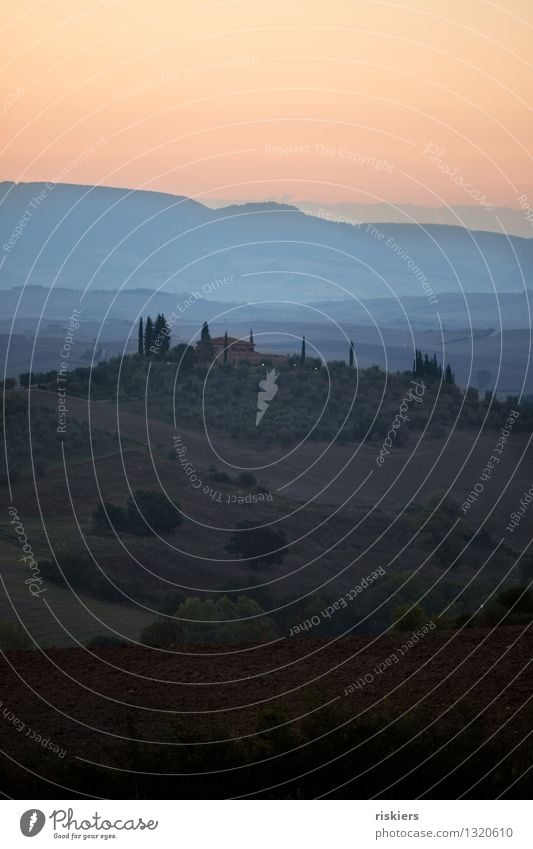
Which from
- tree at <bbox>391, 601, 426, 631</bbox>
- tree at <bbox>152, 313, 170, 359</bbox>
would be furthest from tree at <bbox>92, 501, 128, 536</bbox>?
tree at <bbox>391, 601, 426, 631</bbox>

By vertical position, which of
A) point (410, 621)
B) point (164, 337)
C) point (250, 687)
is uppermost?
point (164, 337)

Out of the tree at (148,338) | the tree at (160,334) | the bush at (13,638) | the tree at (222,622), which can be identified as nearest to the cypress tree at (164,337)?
the tree at (160,334)

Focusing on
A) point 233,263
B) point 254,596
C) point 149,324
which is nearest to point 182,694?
point 254,596

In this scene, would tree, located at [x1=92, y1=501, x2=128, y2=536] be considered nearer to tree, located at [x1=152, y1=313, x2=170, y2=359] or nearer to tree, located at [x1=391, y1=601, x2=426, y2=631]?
tree, located at [x1=152, y1=313, x2=170, y2=359]

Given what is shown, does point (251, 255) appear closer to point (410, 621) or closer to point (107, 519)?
point (107, 519)

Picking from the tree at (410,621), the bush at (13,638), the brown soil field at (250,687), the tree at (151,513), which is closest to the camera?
the brown soil field at (250,687)

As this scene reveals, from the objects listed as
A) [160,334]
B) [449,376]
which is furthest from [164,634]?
[449,376]

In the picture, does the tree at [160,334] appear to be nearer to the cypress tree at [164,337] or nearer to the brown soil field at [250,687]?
the cypress tree at [164,337]
